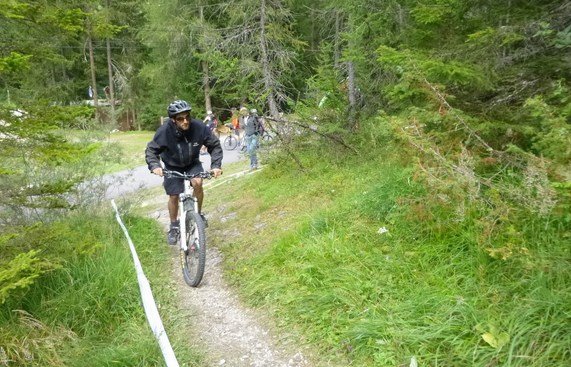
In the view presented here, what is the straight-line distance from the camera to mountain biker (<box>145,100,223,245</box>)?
5.52 metres

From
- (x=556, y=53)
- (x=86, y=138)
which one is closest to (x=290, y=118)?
(x=86, y=138)

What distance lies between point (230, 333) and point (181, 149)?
2.82 meters

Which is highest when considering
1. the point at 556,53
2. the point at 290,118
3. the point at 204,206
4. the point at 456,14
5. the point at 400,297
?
the point at 456,14

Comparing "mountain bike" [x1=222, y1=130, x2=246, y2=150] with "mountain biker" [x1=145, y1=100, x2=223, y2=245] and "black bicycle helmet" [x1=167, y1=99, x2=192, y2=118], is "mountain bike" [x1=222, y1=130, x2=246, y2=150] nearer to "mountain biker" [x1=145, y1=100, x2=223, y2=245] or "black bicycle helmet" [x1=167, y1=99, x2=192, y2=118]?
"mountain biker" [x1=145, y1=100, x2=223, y2=245]

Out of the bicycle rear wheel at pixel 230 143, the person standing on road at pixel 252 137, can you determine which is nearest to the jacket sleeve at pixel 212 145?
the person standing on road at pixel 252 137

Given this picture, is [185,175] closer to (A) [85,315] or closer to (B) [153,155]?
(B) [153,155]

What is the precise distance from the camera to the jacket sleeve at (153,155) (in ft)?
17.7

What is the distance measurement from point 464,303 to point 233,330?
7.08 feet

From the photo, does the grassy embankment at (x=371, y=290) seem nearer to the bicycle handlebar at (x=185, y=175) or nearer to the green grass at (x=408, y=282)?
the green grass at (x=408, y=282)

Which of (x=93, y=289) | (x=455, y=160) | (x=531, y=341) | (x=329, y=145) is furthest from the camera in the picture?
(x=329, y=145)

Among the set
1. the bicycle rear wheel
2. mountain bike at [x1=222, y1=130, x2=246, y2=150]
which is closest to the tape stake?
mountain bike at [x1=222, y1=130, x2=246, y2=150]

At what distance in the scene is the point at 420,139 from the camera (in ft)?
12.5

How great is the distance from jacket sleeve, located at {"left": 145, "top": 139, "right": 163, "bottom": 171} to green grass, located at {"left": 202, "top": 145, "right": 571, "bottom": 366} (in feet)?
5.44

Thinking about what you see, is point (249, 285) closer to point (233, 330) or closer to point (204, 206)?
point (233, 330)
